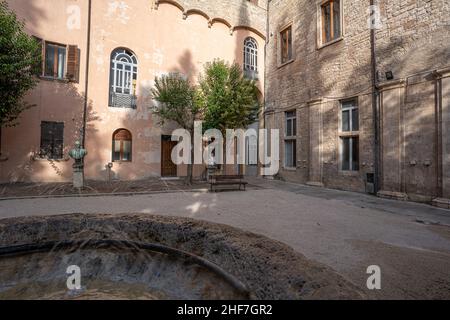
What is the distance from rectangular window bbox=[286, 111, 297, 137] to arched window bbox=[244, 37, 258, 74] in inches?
217

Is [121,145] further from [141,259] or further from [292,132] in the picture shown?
[141,259]

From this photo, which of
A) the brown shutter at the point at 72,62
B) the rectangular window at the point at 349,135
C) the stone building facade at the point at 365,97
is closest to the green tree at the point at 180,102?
the brown shutter at the point at 72,62

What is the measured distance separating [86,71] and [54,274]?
12.7 metres

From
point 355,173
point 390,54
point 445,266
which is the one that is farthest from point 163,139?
point 445,266

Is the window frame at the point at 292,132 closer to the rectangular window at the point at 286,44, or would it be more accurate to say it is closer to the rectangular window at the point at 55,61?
the rectangular window at the point at 286,44

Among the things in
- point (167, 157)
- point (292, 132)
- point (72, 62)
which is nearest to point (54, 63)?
point (72, 62)

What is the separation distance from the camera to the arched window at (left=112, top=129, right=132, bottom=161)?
533 inches

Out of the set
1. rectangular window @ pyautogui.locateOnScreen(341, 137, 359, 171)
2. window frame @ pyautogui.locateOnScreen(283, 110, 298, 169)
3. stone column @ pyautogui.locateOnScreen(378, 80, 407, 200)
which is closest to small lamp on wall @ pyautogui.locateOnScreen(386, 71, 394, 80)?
stone column @ pyautogui.locateOnScreen(378, 80, 407, 200)

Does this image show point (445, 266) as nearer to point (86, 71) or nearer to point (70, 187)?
point (70, 187)

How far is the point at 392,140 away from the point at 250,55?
1202 centimetres

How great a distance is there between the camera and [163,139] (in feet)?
48.3

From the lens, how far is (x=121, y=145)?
13.7m

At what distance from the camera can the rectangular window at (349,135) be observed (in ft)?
33.0

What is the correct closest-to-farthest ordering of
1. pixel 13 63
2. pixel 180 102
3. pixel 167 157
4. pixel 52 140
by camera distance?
pixel 13 63 < pixel 180 102 < pixel 52 140 < pixel 167 157
